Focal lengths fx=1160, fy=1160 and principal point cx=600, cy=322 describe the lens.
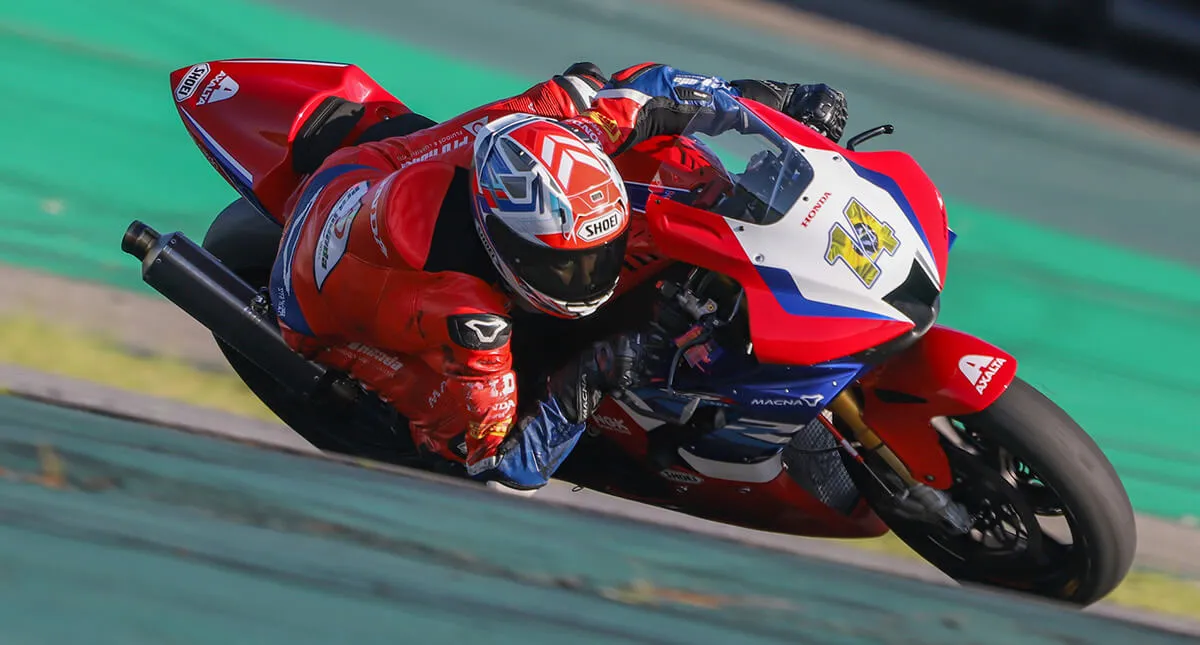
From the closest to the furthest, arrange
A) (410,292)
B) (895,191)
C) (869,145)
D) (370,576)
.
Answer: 1. (370,576)
2. (895,191)
3. (410,292)
4. (869,145)

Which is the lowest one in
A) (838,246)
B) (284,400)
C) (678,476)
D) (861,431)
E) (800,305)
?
(284,400)

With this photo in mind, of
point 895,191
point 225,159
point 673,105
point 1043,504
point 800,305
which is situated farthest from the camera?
point 225,159

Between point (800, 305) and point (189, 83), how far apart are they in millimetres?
2022

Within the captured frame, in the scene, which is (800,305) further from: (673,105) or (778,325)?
(673,105)

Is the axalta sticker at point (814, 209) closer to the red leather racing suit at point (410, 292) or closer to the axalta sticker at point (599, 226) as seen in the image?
the axalta sticker at point (599, 226)

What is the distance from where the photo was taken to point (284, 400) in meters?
3.40

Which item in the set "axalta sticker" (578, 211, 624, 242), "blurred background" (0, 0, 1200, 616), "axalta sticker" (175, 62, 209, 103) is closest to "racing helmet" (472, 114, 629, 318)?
"axalta sticker" (578, 211, 624, 242)

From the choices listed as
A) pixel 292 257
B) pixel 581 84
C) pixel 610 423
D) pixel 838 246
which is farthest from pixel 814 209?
pixel 292 257

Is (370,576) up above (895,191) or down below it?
below

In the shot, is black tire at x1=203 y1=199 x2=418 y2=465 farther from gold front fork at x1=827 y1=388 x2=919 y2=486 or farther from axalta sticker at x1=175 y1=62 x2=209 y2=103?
gold front fork at x1=827 y1=388 x2=919 y2=486

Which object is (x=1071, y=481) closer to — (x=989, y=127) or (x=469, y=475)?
(x=469, y=475)

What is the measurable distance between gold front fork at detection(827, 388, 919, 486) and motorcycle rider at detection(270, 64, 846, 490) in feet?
1.52

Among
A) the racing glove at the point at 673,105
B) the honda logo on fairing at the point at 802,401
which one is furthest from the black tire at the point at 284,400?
the honda logo on fairing at the point at 802,401

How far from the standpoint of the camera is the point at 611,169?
8.11ft
